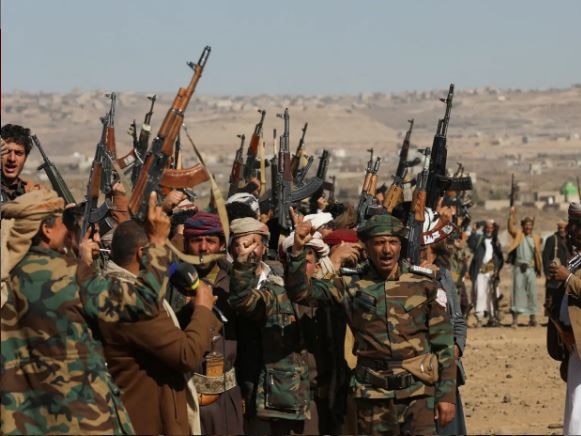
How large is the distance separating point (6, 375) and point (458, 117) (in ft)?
627

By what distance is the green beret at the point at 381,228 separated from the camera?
7.64m

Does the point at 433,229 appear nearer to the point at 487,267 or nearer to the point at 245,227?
the point at 245,227

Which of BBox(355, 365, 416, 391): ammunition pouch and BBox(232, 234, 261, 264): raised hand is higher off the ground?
BBox(232, 234, 261, 264): raised hand

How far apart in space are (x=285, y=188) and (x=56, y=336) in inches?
243

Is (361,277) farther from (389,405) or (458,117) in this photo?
(458,117)

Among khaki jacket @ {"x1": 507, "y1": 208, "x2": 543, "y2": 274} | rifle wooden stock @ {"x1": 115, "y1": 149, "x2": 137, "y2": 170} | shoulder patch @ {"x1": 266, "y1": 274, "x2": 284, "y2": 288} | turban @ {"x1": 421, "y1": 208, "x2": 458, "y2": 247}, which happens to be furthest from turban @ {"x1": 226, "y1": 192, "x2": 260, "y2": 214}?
khaki jacket @ {"x1": 507, "y1": 208, "x2": 543, "y2": 274}

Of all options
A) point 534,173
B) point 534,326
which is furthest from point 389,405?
point 534,173

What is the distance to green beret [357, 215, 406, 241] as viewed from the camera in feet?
25.1

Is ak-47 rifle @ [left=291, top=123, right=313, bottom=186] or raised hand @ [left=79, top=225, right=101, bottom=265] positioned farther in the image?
ak-47 rifle @ [left=291, top=123, right=313, bottom=186]

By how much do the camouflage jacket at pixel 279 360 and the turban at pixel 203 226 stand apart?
32 centimetres

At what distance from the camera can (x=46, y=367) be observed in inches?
224

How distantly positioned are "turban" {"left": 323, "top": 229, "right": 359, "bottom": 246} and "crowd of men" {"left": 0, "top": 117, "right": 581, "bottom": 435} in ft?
0.04

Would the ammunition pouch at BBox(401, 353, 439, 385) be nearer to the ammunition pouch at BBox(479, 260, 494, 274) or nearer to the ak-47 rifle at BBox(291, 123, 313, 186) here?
the ak-47 rifle at BBox(291, 123, 313, 186)

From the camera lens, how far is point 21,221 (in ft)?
19.0
